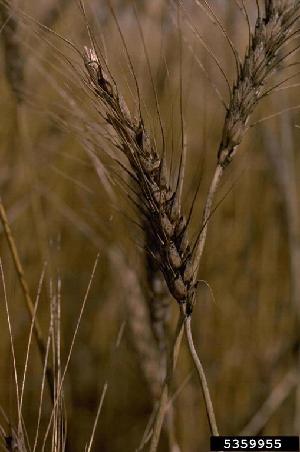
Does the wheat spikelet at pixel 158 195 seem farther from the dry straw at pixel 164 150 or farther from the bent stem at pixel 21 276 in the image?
the bent stem at pixel 21 276

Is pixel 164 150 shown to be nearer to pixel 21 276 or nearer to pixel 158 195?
pixel 158 195

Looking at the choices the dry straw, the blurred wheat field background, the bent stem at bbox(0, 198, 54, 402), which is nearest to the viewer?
the dry straw

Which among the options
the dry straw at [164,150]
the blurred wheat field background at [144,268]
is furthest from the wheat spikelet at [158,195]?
the blurred wheat field background at [144,268]

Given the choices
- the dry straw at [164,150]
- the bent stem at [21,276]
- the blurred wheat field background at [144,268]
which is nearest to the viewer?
the dry straw at [164,150]

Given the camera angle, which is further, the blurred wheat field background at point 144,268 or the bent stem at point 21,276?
the blurred wheat field background at point 144,268

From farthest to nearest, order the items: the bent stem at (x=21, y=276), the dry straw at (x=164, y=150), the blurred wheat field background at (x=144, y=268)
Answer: the blurred wheat field background at (x=144, y=268) < the bent stem at (x=21, y=276) < the dry straw at (x=164, y=150)

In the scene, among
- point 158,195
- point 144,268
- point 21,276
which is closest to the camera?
point 158,195

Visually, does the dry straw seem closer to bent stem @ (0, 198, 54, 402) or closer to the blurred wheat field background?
bent stem @ (0, 198, 54, 402)

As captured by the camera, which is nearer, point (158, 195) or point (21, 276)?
point (158, 195)

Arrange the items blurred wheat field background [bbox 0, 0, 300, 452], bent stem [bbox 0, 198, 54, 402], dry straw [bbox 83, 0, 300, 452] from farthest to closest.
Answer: blurred wheat field background [bbox 0, 0, 300, 452], bent stem [bbox 0, 198, 54, 402], dry straw [bbox 83, 0, 300, 452]

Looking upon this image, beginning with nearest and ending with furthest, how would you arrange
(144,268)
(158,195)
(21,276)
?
(158,195), (21,276), (144,268)

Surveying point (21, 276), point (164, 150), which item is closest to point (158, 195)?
point (164, 150)

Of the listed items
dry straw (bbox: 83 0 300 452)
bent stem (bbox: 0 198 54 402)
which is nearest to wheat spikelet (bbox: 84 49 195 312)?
dry straw (bbox: 83 0 300 452)

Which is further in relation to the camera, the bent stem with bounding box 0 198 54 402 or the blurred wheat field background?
the blurred wheat field background
